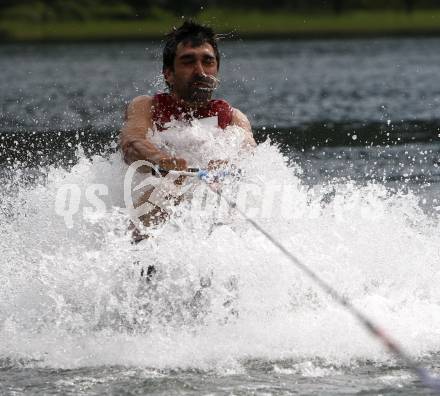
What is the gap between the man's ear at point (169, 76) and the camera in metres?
7.76

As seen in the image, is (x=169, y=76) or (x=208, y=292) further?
(x=169, y=76)

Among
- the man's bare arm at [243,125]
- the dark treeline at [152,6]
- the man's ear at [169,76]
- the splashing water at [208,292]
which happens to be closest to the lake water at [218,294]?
the splashing water at [208,292]

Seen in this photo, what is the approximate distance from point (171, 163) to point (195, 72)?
0.73 meters

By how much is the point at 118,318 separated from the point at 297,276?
1.32 m

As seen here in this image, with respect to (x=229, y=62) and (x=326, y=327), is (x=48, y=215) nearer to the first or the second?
(x=326, y=327)

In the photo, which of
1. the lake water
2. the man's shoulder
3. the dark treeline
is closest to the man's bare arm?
the lake water

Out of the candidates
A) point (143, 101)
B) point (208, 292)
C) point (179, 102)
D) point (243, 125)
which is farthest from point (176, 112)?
point (208, 292)

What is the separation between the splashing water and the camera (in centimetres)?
705

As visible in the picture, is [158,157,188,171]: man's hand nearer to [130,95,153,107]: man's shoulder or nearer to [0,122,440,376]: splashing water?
[0,122,440,376]: splashing water

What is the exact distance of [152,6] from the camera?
71.6 meters

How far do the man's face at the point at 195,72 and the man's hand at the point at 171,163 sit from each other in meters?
0.60

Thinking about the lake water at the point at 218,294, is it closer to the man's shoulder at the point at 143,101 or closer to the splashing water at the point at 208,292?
the splashing water at the point at 208,292

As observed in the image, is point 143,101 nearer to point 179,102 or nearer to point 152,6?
point 179,102

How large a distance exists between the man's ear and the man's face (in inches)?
0.4
